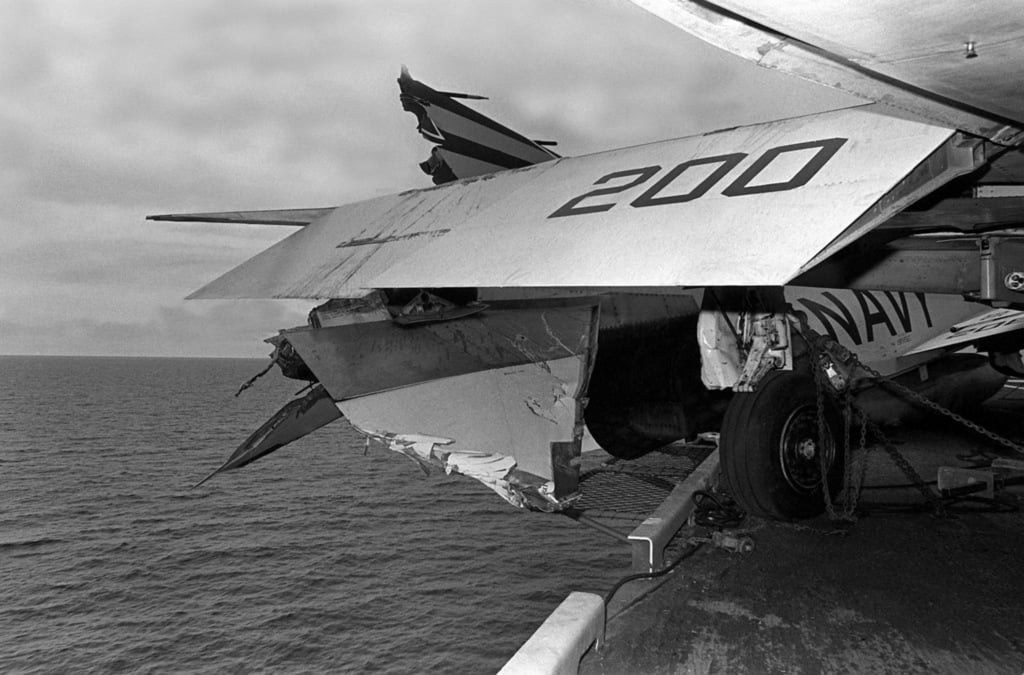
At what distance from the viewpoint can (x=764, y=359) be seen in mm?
5961

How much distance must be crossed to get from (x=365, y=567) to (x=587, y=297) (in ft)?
66.7

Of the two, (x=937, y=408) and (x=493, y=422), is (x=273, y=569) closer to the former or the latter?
(x=493, y=422)

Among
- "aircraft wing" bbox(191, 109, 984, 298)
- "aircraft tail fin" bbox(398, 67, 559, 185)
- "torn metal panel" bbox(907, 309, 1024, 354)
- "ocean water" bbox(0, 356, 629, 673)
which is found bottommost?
"ocean water" bbox(0, 356, 629, 673)

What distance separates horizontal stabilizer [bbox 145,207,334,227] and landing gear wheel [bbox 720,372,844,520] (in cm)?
426

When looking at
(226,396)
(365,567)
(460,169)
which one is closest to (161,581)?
(365,567)

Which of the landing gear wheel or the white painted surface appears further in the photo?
the landing gear wheel

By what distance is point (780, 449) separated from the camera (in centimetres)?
584

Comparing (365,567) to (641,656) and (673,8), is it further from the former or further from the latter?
(673,8)

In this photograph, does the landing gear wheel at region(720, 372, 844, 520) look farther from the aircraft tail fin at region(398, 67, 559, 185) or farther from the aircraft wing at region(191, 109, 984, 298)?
the aircraft tail fin at region(398, 67, 559, 185)

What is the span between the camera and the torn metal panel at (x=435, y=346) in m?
4.69

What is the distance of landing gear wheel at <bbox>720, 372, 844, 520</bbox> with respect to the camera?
18.5 ft

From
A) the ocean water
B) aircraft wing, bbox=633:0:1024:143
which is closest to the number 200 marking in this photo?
aircraft wing, bbox=633:0:1024:143

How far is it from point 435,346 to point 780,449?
9.95 ft

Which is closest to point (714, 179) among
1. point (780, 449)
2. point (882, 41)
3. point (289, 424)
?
point (882, 41)
